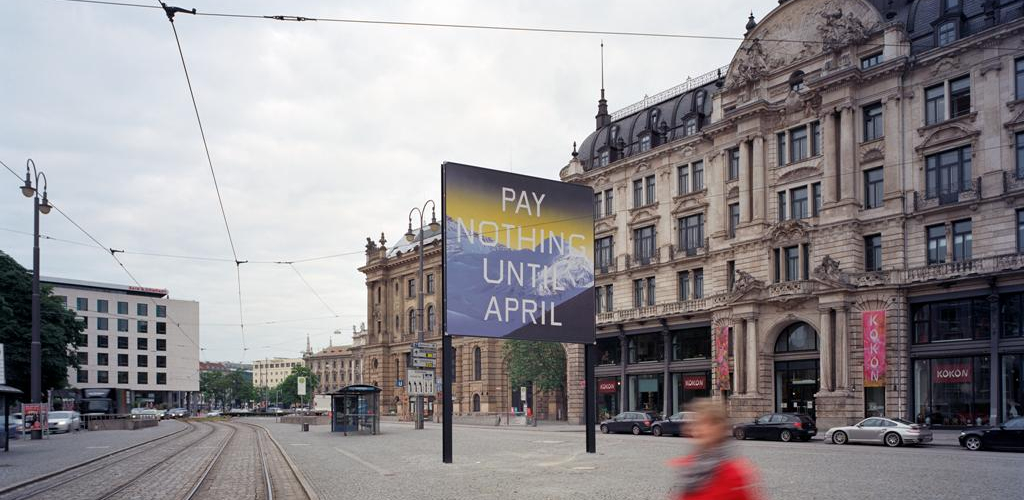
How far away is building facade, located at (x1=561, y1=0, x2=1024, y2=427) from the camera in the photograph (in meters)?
39.3

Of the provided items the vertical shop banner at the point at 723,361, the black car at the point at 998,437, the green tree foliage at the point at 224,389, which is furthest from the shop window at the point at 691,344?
the green tree foliage at the point at 224,389

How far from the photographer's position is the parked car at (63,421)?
172 ft

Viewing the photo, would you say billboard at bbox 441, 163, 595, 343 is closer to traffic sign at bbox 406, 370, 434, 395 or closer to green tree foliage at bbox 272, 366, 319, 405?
traffic sign at bbox 406, 370, 434, 395

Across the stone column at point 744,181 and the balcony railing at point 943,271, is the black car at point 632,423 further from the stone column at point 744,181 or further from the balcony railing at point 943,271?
the stone column at point 744,181

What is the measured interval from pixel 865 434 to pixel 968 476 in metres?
15.0

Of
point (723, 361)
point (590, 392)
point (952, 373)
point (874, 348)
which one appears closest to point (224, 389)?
point (723, 361)

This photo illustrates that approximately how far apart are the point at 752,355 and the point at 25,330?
45112 millimetres

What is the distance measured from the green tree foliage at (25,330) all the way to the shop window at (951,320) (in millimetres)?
50981

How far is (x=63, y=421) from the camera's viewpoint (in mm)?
52969

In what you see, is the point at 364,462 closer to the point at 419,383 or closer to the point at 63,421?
the point at 419,383

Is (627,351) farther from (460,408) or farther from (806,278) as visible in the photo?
(460,408)

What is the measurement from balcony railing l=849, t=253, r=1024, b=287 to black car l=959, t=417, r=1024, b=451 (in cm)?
1117

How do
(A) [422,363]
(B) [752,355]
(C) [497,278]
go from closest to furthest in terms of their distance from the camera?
(C) [497,278], (A) [422,363], (B) [752,355]

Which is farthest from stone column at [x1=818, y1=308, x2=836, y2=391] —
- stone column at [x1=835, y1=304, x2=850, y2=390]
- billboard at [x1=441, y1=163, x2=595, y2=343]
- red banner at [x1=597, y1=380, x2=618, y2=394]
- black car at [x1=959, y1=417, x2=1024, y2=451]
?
billboard at [x1=441, y1=163, x2=595, y2=343]
